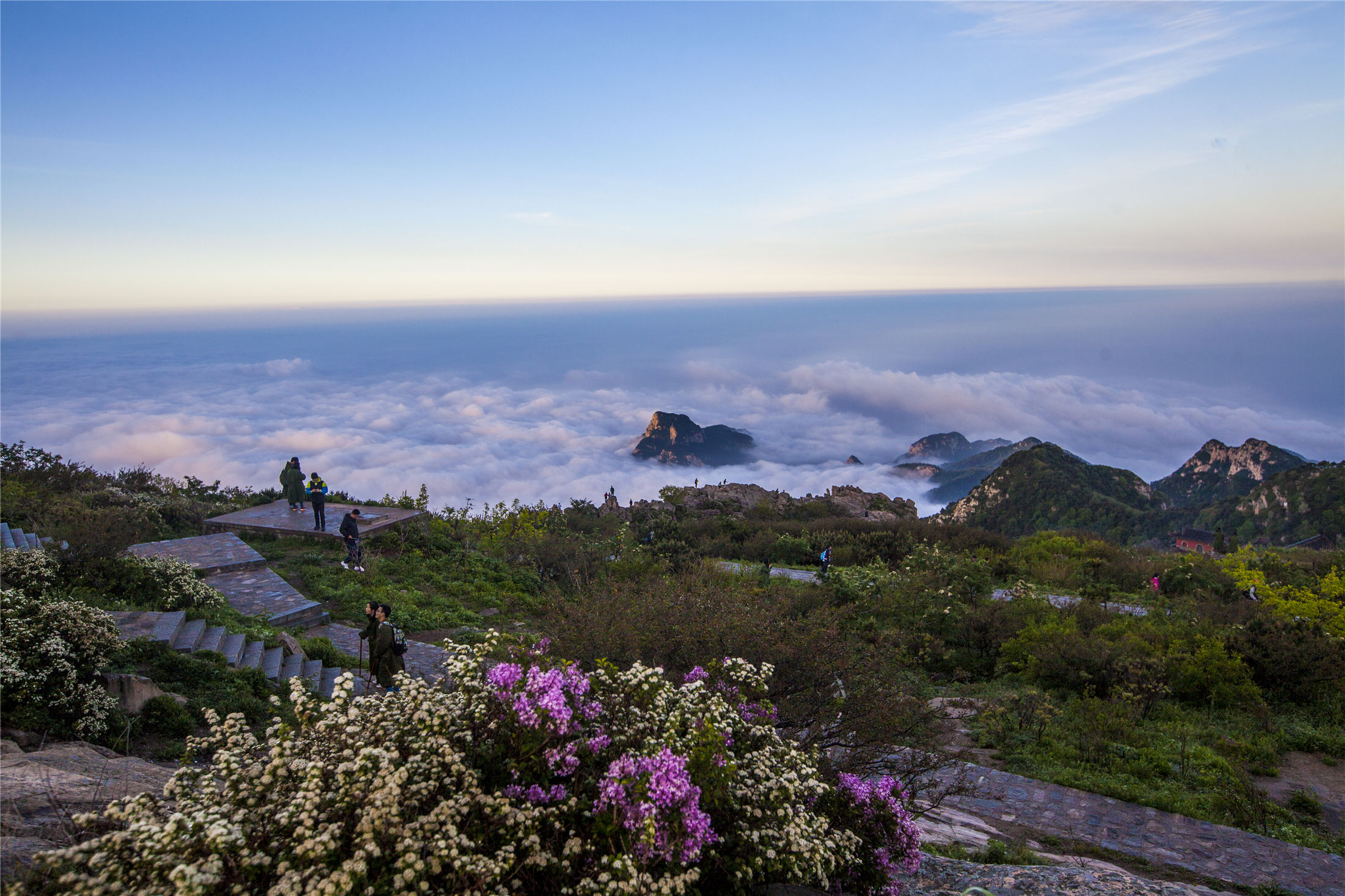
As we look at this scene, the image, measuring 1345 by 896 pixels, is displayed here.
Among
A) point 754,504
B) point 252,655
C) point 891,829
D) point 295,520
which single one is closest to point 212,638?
point 252,655

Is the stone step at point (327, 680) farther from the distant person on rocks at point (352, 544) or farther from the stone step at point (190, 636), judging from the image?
the distant person on rocks at point (352, 544)

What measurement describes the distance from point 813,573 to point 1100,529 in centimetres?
2424

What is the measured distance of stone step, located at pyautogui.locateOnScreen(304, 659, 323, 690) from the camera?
707 cm

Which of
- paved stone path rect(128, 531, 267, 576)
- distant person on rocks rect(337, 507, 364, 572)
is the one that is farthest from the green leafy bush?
distant person on rocks rect(337, 507, 364, 572)

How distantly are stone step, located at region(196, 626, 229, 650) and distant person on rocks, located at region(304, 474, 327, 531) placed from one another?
5756 mm

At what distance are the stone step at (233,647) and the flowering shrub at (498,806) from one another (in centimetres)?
428

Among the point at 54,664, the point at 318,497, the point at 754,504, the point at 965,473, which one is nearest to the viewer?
the point at 54,664

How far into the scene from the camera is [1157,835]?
571cm

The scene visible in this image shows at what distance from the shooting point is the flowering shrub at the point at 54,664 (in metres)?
4.88

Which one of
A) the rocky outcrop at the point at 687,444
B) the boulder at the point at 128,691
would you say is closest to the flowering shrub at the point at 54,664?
the boulder at the point at 128,691

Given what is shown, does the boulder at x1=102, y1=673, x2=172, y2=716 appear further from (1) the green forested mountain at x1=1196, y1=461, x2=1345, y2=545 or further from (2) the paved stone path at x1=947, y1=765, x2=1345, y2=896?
(1) the green forested mountain at x1=1196, y1=461, x2=1345, y2=545

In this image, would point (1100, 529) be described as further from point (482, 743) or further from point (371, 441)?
point (371, 441)

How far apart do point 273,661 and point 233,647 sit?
17.0 inches

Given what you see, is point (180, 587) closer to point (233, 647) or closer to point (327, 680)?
point (233, 647)
